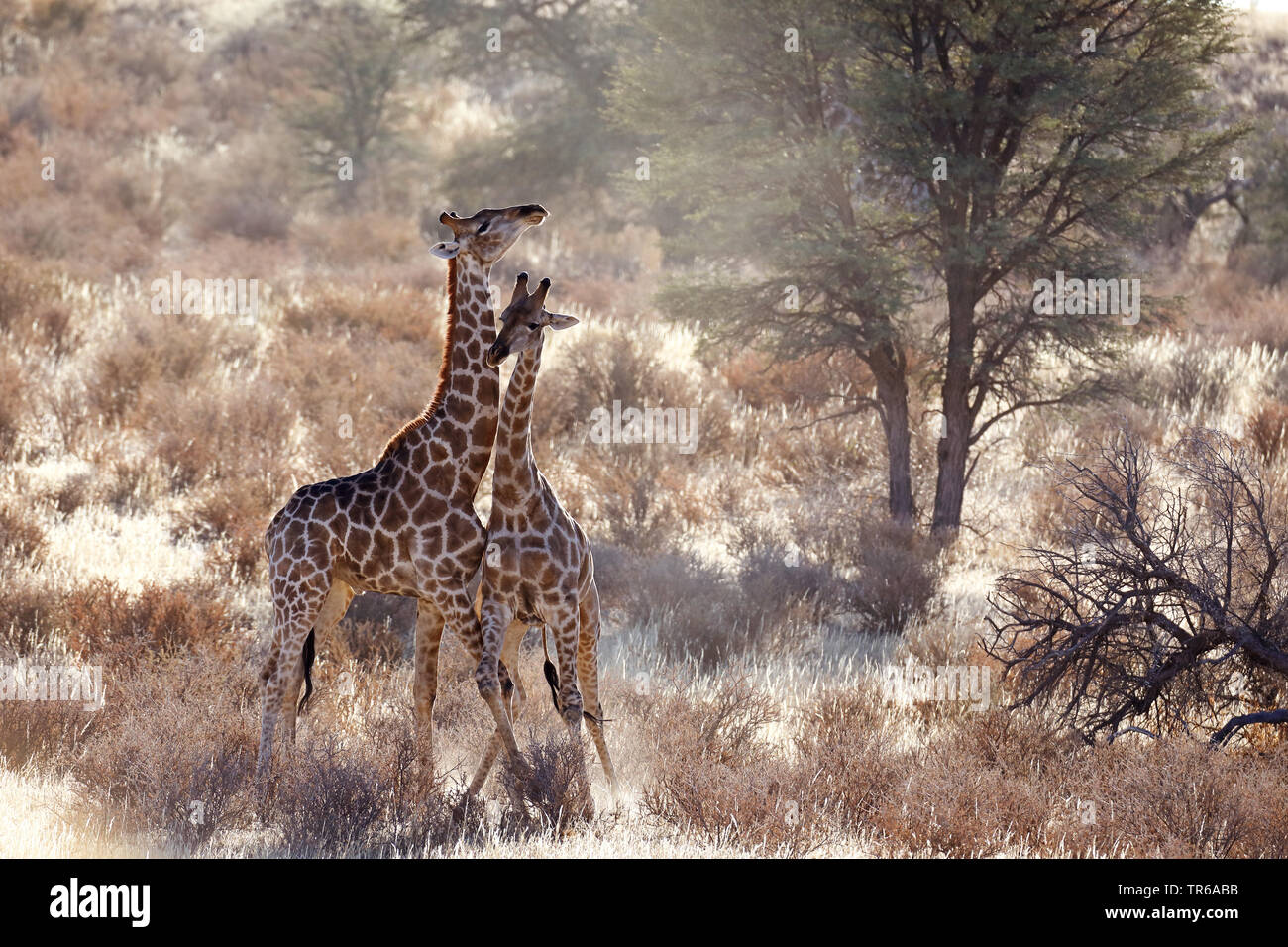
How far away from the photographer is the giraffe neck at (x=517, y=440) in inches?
A: 191

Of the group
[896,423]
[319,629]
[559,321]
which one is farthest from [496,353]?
[896,423]

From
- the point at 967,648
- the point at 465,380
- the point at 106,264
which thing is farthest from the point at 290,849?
the point at 106,264

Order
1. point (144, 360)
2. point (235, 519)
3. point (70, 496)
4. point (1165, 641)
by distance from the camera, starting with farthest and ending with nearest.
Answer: point (144, 360) → point (70, 496) → point (235, 519) → point (1165, 641)

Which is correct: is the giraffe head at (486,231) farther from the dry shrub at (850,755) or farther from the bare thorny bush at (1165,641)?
the bare thorny bush at (1165,641)

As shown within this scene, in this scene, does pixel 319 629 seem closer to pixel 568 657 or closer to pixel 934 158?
pixel 568 657

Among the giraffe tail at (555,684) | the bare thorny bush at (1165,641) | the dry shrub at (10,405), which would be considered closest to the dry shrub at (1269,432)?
the bare thorny bush at (1165,641)

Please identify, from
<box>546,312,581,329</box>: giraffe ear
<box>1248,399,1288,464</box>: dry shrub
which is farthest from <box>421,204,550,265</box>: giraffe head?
<box>1248,399,1288,464</box>: dry shrub

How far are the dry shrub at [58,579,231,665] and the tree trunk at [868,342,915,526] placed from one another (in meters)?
5.78

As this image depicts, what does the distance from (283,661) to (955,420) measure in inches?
275

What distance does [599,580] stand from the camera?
29.6 feet

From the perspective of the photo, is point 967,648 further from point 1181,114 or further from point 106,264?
point 106,264

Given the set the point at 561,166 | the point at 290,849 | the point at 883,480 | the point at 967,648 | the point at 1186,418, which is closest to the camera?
the point at 290,849
